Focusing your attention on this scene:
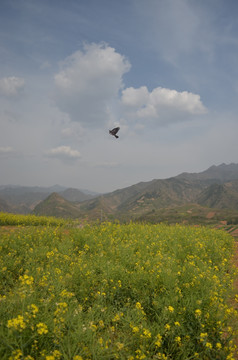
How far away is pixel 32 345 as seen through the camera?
2527 millimetres

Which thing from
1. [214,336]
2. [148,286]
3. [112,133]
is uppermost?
[112,133]

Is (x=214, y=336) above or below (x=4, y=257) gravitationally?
below

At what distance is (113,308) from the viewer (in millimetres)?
3896

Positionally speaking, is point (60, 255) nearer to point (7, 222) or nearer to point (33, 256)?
point (33, 256)

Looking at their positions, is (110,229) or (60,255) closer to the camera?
(60,255)

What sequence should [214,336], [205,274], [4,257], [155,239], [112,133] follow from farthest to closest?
[155,239] < [112,133] < [4,257] < [205,274] < [214,336]

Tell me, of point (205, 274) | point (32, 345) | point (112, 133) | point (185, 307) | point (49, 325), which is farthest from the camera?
point (112, 133)

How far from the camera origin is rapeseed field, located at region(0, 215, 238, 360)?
2.70 m

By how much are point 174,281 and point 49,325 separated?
9.06ft

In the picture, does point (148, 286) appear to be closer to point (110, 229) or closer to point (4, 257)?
point (4, 257)

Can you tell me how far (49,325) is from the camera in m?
2.90

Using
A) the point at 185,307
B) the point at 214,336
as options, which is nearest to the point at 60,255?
the point at 185,307

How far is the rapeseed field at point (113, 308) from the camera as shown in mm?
2695

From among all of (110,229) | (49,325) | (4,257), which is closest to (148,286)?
(49,325)
